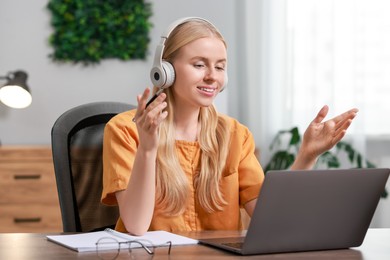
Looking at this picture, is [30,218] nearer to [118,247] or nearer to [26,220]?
[26,220]

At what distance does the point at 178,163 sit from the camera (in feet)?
6.59

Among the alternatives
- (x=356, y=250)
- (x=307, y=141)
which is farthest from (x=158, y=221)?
(x=356, y=250)

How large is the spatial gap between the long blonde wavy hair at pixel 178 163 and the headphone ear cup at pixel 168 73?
0.26 feet

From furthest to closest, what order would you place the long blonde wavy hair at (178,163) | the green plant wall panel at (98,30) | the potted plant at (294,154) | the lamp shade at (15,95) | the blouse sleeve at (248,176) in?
1. the green plant wall panel at (98,30)
2. the potted plant at (294,154)
3. the lamp shade at (15,95)
4. the blouse sleeve at (248,176)
5. the long blonde wavy hair at (178,163)

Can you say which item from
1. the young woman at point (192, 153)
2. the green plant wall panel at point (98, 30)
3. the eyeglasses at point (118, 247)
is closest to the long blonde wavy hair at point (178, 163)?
the young woman at point (192, 153)

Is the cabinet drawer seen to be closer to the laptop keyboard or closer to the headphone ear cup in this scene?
the headphone ear cup

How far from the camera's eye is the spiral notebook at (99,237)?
1.53 m

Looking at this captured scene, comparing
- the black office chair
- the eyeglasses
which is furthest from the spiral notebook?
the black office chair

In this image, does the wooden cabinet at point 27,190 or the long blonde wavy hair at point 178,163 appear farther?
the wooden cabinet at point 27,190

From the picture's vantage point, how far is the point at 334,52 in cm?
448

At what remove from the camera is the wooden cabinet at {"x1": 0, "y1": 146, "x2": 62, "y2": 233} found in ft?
13.4

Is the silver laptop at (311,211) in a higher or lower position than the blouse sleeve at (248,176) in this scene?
lower

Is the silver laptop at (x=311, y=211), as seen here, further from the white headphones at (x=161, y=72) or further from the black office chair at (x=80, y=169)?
the black office chair at (x=80, y=169)

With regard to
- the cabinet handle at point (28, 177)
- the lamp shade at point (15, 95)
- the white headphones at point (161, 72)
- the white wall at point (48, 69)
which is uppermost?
the white wall at point (48, 69)
